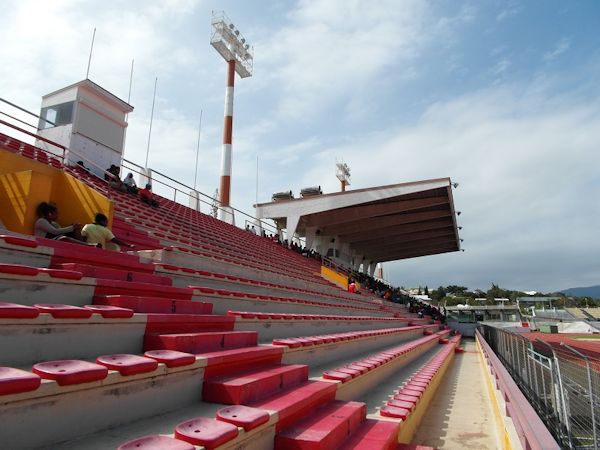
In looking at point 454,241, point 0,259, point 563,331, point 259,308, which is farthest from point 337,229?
point 0,259

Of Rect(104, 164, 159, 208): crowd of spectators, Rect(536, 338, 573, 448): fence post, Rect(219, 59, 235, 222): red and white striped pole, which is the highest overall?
Rect(219, 59, 235, 222): red and white striped pole

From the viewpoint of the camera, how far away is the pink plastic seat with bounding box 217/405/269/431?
1803 millimetres

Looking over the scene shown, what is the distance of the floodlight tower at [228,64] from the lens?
22.6 metres

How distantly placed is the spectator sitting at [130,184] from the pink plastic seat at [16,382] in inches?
399

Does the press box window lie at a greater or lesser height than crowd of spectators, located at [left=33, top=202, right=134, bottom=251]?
greater

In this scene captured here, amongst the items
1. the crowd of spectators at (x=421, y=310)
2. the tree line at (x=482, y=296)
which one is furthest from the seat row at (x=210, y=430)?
the tree line at (x=482, y=296)

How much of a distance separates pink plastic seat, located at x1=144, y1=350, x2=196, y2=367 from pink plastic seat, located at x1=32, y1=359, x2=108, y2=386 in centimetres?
38

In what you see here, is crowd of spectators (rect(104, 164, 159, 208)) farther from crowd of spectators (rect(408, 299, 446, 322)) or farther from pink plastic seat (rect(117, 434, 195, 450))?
crowd of spectators (rect(408, 299, 446, 322))

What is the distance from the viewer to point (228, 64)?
26547 millimetres

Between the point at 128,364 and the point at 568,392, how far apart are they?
4.18m

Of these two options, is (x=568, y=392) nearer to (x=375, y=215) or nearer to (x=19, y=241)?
(x=19, y=241)

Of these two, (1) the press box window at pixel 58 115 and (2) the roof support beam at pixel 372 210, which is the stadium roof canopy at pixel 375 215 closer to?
(2) the roof support beam at pixel 372 210

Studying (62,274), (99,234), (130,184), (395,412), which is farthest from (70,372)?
(130,184)

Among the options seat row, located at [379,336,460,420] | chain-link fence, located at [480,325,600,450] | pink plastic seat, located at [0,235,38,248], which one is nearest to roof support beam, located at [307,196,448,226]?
seat row, located at [379,336,460,420]
